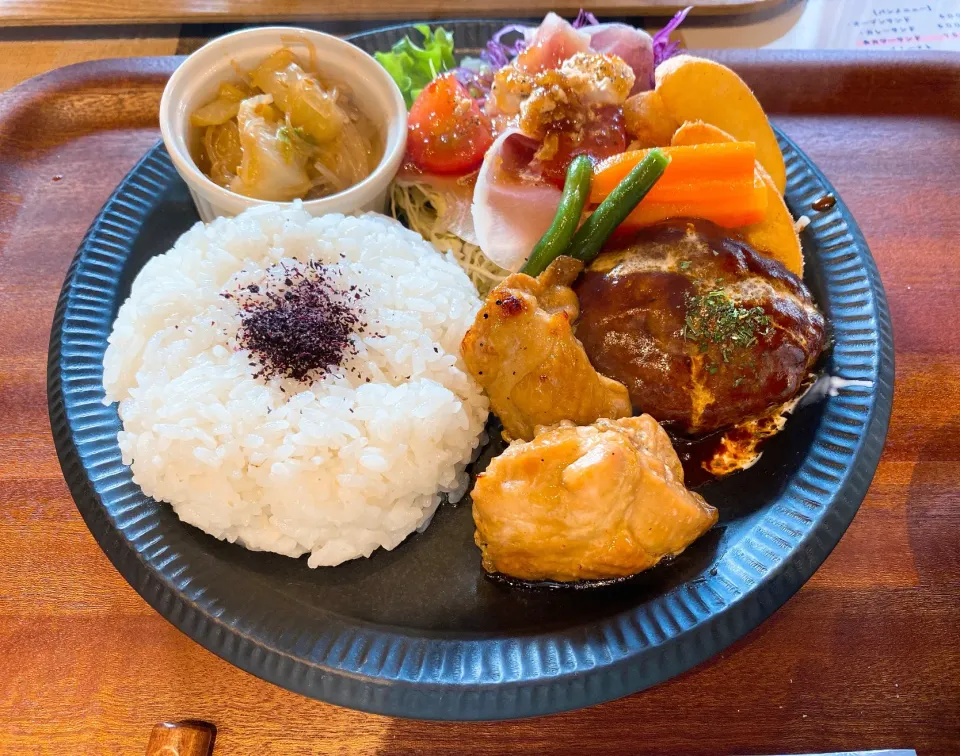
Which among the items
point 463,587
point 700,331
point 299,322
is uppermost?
point 700,331

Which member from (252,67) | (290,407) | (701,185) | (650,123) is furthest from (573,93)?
(290,407)

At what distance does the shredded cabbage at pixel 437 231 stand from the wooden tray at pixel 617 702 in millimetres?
1269

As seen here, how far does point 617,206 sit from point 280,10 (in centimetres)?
253

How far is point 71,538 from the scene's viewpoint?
2271 mm

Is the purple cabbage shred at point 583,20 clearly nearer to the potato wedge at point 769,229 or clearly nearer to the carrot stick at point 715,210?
the potato wedge at point 769,229

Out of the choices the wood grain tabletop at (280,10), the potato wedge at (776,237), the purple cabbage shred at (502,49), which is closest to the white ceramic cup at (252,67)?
the purple cabbage shred at (502,49)

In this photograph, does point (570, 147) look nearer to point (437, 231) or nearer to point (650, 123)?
point (650, 123)

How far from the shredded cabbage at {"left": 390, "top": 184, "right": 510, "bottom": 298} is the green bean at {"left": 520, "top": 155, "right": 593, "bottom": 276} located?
383 millimetres

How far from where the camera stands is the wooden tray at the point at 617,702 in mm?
1958

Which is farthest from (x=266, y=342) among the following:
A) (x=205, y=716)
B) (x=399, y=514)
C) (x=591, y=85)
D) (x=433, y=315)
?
(x=591, y=85)

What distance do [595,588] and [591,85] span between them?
1.88 m

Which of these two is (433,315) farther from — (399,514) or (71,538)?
(71,538)

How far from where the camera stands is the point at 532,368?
208cm

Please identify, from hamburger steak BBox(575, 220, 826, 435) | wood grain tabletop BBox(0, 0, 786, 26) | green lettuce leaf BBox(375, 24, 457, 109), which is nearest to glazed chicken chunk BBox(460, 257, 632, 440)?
hamburger steak BBox(575, 220, 826, 435)
